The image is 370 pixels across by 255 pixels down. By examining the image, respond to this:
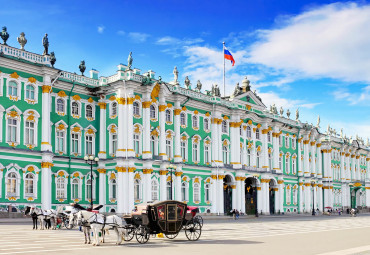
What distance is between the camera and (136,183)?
51.7m

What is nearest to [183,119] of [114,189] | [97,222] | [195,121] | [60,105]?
[195,121]

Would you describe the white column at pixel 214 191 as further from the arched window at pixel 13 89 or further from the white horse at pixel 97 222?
the white horse at pixel 97 222

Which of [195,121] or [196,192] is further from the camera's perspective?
[195,121]

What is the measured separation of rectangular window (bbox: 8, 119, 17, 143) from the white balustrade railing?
5810mm

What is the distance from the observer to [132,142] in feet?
166

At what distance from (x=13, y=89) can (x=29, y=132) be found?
4.13 metres

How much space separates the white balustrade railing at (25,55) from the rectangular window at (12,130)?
19.1ft

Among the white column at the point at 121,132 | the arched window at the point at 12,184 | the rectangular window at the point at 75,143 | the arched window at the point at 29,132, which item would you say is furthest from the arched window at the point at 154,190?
the arched window at the point at 12,184

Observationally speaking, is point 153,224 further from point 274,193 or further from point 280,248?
point 274,193

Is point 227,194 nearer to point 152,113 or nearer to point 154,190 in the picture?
point 154,190

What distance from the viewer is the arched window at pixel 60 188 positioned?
48031 millimetres

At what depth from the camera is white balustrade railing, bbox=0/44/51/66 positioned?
142ft

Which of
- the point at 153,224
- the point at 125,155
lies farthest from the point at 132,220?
the point at 125,155

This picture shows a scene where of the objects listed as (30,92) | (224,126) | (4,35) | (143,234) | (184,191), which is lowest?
(143,234)
